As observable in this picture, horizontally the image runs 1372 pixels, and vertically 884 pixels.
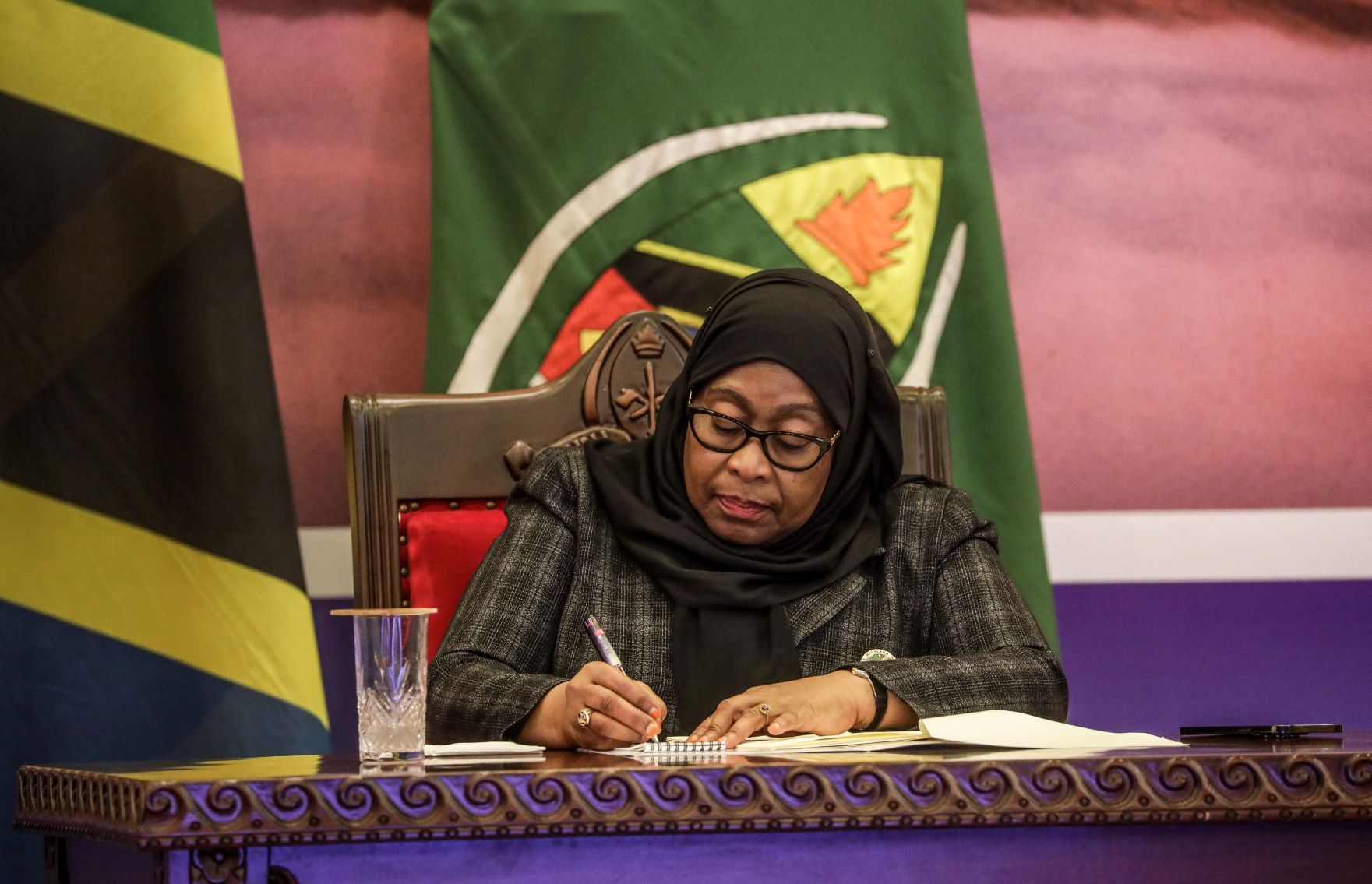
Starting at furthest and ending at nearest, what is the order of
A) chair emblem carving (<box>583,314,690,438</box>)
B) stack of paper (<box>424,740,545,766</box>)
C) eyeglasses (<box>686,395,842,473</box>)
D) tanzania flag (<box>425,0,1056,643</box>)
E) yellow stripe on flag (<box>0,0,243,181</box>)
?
tanzania flag (<box>425,0,1056,643</box>), yellow stripe on flag (<box>0,0,243,181</box>), chair emblem carving (<box>583,314,690,438</box>), eyeglasses (<box>686,395,842,473</box>), stack of paper (<box>424,740,545,766</box>)

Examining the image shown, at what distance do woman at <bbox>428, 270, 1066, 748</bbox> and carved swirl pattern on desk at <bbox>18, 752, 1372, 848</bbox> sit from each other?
0.63 metres

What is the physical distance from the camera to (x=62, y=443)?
2104mm

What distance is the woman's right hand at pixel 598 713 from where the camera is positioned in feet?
4.41

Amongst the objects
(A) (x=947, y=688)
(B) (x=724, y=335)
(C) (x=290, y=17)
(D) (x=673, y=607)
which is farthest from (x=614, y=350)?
(C) (x=290, y=17)

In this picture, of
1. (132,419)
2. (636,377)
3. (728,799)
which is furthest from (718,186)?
(728,799)

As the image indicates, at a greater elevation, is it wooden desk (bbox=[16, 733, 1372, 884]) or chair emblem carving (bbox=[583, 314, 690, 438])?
chair emblem carving (bbox=[583, 314, 690, 438])

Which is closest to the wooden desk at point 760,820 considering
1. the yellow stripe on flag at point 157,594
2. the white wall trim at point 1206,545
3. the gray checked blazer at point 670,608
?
the gray checked blazer at point 670,608

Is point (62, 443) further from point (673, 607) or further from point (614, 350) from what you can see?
point (673, 607)

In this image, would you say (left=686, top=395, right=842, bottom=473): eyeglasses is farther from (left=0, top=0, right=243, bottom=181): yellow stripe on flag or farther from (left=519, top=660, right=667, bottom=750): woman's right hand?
(left=0, top=0, right=243, bottom=181): yellow stripe on flag

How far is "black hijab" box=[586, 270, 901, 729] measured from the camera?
1.78m

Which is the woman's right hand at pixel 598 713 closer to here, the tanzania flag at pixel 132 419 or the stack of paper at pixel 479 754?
the stack of paper at pixel 479 754

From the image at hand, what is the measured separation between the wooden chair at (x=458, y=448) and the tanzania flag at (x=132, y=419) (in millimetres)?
341

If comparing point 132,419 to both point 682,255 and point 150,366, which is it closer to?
point 150,366

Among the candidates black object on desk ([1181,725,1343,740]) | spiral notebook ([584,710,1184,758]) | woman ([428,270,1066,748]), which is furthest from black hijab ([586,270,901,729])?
black object on desk ([1181,725,1343,740])
